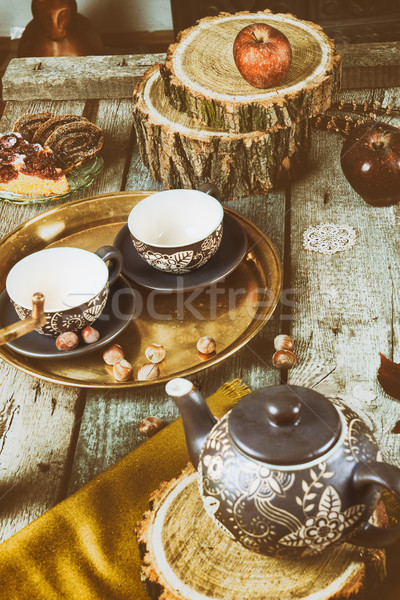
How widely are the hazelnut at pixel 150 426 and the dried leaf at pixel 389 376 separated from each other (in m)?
0.31

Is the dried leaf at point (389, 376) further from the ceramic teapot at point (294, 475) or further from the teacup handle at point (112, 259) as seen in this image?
the teacup handle at point (112, 259)

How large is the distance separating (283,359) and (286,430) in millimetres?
361

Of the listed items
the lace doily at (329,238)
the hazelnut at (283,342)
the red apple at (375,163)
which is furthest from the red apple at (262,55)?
the hazelnut at (283,342)

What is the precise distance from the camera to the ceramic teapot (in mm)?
560

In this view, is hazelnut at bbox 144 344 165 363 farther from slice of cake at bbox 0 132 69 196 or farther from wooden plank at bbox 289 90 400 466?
slice of cake at bbox 0 132 69 196

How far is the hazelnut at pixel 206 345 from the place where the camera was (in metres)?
0.91

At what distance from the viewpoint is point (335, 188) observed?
1.29 m

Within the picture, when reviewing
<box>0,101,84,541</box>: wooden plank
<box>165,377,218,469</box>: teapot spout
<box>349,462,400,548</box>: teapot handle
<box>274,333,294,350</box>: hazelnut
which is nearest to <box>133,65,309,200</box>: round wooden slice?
<box>274,333,294,350</box>: hazelnut

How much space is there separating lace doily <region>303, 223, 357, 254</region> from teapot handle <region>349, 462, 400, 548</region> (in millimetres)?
613

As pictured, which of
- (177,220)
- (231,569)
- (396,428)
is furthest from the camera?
(177,220)

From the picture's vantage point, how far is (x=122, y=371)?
879mm

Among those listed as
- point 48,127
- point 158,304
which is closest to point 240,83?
point 48,127

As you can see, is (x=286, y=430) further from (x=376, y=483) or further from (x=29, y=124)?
(x=29, y=124)

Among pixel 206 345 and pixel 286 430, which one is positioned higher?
pixel 286 430
